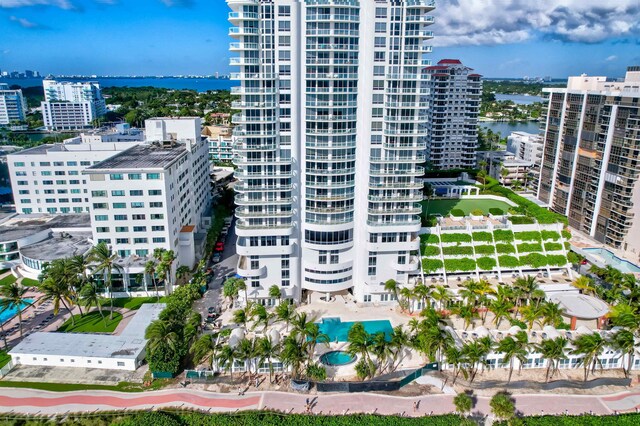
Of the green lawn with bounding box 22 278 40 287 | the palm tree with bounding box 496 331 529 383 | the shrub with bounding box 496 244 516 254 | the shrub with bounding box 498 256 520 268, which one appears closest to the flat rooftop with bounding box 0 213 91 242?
the green lawn with bounding box 22 278 40 287

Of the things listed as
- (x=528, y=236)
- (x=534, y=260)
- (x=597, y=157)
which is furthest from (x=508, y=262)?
(x=597, y=157)

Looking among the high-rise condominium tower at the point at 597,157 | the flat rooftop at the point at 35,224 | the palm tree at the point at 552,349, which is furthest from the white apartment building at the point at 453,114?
the flat rooftop at the point at 35,224

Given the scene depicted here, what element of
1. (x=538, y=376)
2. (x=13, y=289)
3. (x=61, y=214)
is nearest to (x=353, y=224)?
(x=538, y=376)

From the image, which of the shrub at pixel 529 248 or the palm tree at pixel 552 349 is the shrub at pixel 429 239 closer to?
the shrub at pixel 529 248

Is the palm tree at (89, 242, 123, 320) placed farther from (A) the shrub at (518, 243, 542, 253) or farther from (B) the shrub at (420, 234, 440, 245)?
(A) the shrub at (518, 243, 542, 253)

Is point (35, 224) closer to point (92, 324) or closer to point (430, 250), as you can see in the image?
point (92, 324)

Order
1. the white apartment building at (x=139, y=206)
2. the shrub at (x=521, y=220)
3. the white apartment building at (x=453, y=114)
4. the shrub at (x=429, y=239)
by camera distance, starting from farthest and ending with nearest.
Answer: the white apartment building at (x=453, y=114), the shrub at (x=521, y=220), the shrub at (x=429, y=239), the white apartment building at (x=139, y=206)
